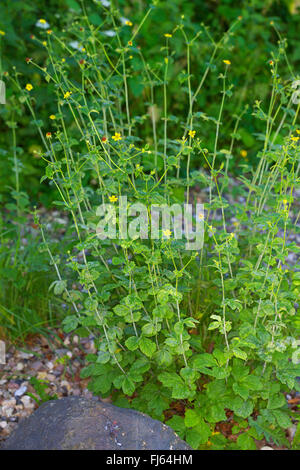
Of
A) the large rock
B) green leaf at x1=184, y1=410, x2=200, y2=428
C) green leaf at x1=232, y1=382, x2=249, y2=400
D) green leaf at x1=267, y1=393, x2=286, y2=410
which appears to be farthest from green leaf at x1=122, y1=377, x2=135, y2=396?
green leaf at x1=267, y1=393, x2=286, y2=410

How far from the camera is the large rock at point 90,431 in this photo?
1.88 meters

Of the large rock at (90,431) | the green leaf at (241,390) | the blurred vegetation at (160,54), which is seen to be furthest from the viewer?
the blurred vegetation at (160,54)

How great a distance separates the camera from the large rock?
1.88m

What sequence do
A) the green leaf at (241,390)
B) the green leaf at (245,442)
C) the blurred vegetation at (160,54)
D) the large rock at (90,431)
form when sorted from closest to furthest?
the large rock at (90,431), the green leaf at (241,390), the green leaf at (245,442), the blurred vegetation at (160,54)

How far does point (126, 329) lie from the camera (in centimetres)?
228

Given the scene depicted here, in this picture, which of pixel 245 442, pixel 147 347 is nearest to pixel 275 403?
pixel 245 442

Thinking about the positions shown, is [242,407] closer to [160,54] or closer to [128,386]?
[128,386]

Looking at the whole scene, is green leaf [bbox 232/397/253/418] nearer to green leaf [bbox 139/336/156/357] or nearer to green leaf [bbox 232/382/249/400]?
green leaf [bbox 232/382/249/400]

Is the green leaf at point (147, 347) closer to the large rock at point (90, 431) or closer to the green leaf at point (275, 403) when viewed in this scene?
the large rock at point (90, 431)

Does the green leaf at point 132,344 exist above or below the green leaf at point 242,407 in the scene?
above

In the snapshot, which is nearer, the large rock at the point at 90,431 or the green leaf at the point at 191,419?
the large rock at the point at 90,431

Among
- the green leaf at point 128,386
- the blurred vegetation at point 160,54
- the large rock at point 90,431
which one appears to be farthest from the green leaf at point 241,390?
the blurred vegetation at point 160,54
